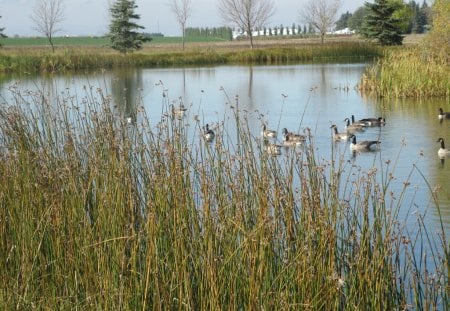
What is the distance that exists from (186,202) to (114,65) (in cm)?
3543

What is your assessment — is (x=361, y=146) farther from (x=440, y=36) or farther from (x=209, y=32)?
(x=209, y=32)

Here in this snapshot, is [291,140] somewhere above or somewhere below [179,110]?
below

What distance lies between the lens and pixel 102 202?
16.5ft

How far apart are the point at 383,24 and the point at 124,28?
17.0 meters

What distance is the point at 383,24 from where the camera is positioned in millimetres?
49062

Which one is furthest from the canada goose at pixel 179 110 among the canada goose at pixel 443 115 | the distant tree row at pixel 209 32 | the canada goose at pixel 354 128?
the distant tree row at pixel 209 32

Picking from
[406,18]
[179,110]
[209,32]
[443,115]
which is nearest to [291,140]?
[179,110]

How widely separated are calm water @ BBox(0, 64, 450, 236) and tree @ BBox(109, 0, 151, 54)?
43.1 ft

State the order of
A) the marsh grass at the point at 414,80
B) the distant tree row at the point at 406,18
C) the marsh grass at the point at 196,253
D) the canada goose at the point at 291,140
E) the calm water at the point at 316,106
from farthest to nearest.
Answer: the distant tree row at the point at 406,18 → the marsh grass at the point at 414,80 → the canada goose at the point at 291,140 → the calm water at the point at 316,106 → the marsh grass at the point at 196,253

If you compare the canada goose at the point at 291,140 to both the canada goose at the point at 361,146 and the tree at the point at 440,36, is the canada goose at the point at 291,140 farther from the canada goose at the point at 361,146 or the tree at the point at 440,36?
the tree at the point at 440,36

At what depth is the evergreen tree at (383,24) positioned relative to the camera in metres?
48.9

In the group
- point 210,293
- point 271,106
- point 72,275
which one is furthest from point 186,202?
point 271,106

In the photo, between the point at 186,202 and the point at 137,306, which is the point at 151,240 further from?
the point at 186,202

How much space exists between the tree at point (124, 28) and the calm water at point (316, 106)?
13136 mm
